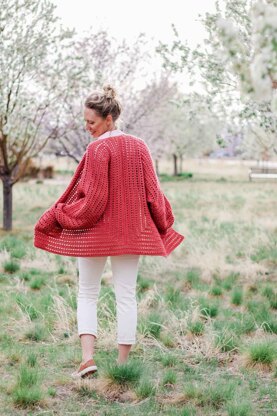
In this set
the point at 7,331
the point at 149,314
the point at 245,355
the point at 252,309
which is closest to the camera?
the point at 245,355

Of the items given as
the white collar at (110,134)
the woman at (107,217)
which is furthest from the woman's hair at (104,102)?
the white collar at (110,134)

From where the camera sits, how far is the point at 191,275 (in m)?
8.75

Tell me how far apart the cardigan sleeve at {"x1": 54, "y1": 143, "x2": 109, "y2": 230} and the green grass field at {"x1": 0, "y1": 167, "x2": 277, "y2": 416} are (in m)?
1.00

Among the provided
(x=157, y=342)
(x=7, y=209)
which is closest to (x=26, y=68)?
(x=7, y=209)

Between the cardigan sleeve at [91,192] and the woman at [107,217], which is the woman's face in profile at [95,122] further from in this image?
the cardigan sleeve at [91,192]

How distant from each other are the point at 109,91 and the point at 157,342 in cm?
210

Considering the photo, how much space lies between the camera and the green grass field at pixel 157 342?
439 centimetres

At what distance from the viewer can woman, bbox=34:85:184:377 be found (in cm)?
453

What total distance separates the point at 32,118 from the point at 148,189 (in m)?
8.45

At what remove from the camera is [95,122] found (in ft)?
15.3

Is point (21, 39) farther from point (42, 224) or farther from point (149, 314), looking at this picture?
point (42, 224)

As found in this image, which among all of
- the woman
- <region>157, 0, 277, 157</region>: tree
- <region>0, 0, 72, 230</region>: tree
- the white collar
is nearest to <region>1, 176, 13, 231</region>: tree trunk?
<region>0, 0, 72, 230</region>: tree

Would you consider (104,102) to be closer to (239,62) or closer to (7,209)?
(239,62)

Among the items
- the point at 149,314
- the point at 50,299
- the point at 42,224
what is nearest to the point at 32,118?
the point at 50,299
